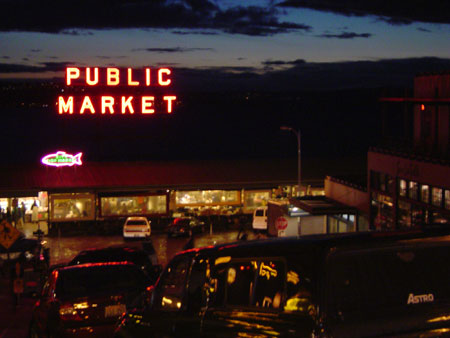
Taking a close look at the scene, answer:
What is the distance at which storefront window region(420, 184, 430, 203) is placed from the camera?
77.6ft

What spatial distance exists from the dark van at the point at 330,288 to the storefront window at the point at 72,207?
36.6 metres

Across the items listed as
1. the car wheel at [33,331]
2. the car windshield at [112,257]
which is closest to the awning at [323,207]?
the car windshield at [112,257]

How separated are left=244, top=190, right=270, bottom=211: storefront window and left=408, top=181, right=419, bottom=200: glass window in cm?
2012

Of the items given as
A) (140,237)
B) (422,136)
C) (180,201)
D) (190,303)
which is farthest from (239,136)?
(190,303)

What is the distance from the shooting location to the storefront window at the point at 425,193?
Answer: 77.6 feet

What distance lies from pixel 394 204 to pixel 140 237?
599 inches

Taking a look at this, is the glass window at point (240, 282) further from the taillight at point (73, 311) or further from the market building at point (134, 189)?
the market building at point (134, 189)

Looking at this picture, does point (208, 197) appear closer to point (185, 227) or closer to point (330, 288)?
point (185, 227)

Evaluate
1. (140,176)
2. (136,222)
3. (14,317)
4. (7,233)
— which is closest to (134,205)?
(140,176)

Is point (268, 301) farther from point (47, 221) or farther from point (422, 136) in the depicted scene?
point (47, 221)

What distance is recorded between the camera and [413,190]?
24.9 meters

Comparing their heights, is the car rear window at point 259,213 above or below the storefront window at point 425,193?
below

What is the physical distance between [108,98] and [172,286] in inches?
1386

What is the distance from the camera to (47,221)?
135ft
